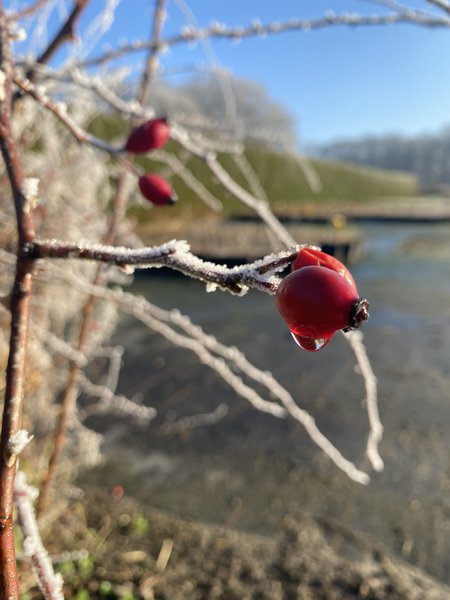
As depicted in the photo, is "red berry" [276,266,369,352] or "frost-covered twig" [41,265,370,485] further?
"frost-covered twig" [41,265,370,485]

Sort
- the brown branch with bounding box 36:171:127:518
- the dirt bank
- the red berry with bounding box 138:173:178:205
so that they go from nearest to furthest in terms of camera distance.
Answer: the red berry with bounding box 138:173:178:205, the brown branch with bounding box 36:171:127:518, the dirt bank

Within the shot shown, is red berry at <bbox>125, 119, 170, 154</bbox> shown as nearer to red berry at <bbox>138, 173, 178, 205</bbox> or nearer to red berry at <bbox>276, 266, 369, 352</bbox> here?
red berry at <bbox>138, 173, 178, 205</bbox>

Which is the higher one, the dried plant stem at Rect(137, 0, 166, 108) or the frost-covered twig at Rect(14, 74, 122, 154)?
the dried plant stem at Rect(137, 0, 166, 108)

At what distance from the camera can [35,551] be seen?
1.05 ft

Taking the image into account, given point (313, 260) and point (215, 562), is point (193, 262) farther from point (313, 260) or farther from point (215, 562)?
point (215, 562)

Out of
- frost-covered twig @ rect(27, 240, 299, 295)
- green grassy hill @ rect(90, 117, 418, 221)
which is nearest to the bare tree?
frost-covered twig @ rect(27, 240, 299, 295)

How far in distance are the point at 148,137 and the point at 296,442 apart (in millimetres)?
1900

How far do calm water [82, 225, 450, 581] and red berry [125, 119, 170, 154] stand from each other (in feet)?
1.52

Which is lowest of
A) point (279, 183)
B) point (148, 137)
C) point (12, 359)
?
point (12, 359)

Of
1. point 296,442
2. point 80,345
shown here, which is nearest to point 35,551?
point 80,345

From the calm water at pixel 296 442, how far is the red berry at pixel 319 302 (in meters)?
0.55

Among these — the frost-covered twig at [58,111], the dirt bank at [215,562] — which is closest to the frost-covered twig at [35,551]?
the frost-covered twig at [58,111]

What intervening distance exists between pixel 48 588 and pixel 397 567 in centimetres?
145

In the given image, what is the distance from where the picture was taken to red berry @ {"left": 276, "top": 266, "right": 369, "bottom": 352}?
0.22 m
